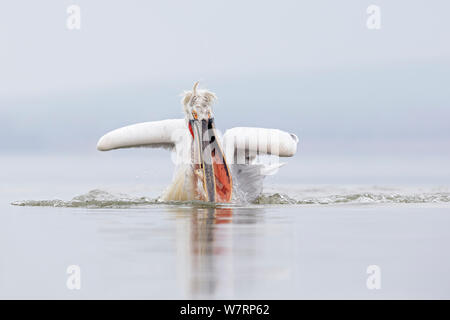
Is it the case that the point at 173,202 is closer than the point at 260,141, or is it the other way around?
the point at 173,202

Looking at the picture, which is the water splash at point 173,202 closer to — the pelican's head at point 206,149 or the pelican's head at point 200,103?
the pelican's head at point 206,149

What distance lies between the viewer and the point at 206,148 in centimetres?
1380

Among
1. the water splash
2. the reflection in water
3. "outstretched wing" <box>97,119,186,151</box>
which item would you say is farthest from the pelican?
the reflection in water

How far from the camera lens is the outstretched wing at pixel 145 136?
15547 mm

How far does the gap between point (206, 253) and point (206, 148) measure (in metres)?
6.50

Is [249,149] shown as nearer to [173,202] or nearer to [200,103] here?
[200,103]

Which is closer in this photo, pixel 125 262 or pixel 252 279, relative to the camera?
pixel 252 279

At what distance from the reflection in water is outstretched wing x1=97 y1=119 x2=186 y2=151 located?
13.6 feet

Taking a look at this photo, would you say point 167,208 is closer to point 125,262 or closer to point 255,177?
point 255,177

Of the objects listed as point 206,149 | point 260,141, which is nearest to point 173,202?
point 206,149

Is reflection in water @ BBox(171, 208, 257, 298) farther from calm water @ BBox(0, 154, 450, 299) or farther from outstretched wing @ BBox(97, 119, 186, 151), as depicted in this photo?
outstretched wing @ BBox(97, 119, 186, 151)
